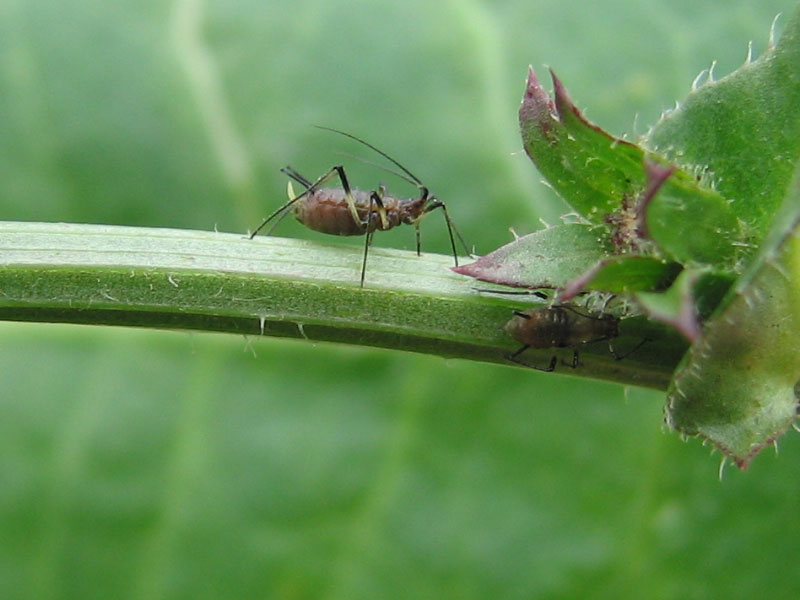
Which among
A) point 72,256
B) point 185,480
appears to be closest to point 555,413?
point 185,480

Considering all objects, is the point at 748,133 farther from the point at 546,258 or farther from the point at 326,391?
the point at 326,391

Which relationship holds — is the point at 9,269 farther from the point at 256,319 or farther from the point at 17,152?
the point at 17,152

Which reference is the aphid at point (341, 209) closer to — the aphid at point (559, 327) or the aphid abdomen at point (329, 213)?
the aphid abdomen at point (329, 213)

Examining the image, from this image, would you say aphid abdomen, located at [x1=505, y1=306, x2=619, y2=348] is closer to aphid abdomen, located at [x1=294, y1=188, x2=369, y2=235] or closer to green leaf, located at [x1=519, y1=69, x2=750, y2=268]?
green leaf, located at [x1=519, y1=69, x2=750, y2=268]

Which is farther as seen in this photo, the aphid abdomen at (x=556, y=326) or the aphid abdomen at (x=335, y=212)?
the aphid abdomen at (x=335, y=212)

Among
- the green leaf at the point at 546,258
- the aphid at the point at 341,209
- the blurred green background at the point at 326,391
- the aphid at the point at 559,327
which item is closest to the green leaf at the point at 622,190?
the green leaf at the point at 546,258

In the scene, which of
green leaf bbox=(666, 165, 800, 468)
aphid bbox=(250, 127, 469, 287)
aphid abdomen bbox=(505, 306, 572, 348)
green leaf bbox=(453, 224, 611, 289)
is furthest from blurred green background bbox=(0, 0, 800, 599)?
green leaf bbox=(666, 165, 800, 468)
